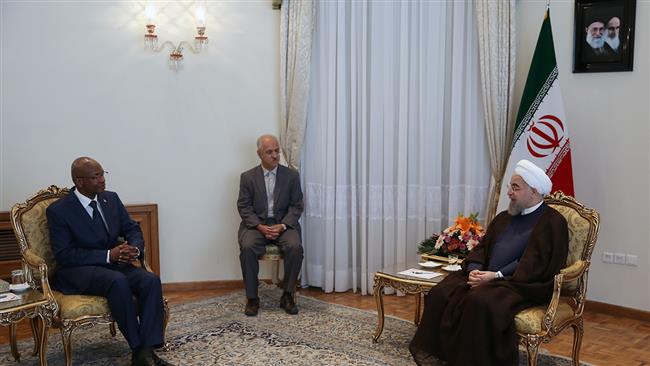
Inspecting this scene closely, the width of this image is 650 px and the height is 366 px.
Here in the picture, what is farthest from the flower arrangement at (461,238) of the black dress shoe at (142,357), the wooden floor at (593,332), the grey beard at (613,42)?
the black dress shoe at (142,357)

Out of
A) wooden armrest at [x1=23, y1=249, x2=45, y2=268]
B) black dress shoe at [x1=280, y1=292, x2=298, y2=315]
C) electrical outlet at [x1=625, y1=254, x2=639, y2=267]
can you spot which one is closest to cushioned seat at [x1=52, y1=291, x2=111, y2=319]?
wooden armrest at [x1=23, y1=249, x2=45, y2=268]

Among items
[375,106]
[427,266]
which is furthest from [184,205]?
[427,266]

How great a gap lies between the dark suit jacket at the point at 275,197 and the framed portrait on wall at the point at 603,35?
2.51 meters

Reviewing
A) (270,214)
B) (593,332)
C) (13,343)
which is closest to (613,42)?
(593,332)

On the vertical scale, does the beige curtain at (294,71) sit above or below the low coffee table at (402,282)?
above

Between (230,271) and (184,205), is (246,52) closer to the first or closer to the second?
(184,205)

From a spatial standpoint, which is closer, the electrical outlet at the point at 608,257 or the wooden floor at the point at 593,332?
the wooden floor at the point at 593,332

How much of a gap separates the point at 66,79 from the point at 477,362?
159 inches

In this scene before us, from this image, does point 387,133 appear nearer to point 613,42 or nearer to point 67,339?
point 613,42

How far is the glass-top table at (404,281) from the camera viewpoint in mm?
3922

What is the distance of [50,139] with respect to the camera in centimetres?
532

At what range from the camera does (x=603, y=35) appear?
487cm

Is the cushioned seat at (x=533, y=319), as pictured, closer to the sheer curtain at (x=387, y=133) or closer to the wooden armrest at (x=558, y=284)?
the wooden armrest at (x=558, y=284)

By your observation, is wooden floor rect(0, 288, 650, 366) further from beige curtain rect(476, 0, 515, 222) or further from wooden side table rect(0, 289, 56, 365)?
beige curtain rect(476, 0, 515, 222)
